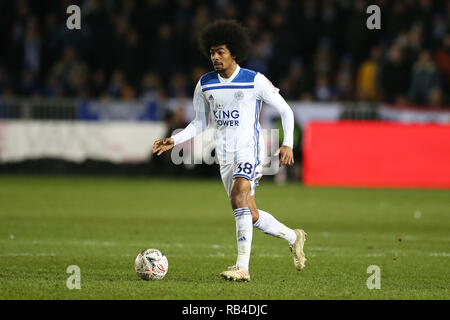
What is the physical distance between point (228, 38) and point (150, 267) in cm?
217

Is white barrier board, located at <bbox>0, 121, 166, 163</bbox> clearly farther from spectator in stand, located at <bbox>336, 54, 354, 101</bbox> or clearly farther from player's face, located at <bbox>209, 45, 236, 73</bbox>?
player's face, located at <bbox>209, 45, 236, 73</bbox>

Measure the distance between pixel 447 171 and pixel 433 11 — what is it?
4.90 meters

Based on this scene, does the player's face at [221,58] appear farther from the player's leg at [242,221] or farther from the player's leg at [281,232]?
the player's leg at [281,232]

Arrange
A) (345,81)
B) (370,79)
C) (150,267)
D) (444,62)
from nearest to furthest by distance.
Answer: (150,267)
(444,62)
(370,79)
(345,81)

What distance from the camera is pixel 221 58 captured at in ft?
26.9

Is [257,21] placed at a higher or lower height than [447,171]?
higher

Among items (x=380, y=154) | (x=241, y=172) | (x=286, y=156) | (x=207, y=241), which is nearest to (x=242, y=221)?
Result: (x=241, y=172)

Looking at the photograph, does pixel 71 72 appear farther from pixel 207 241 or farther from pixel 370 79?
pixel 207 241

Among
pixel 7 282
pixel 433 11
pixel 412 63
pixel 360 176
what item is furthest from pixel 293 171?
pixel 7 282

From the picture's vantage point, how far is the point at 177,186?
19281 millimetres

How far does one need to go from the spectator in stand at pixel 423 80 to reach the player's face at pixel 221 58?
1252 centimetres

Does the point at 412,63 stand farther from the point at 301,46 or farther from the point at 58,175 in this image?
the point at 58,175

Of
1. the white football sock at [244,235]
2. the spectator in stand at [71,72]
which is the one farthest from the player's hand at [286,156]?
the spectator in stand at [71,72]

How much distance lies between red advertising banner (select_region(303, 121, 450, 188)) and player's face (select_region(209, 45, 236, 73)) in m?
10.9
